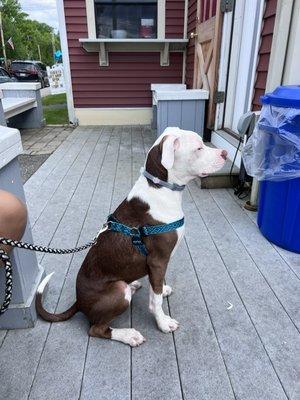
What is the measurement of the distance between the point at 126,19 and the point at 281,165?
6.13 meters

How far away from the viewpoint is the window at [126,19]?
681cm

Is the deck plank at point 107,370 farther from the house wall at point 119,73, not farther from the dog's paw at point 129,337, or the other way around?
the house wall at point 119,73

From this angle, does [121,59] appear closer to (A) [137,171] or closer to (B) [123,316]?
(A) [137,171]

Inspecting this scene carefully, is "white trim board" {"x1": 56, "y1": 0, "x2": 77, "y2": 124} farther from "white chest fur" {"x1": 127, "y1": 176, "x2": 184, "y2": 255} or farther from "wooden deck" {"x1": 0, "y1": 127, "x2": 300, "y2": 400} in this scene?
"white chest fur" {"x1": 127, "y1": 176, "x2": 184, "y2": 255}

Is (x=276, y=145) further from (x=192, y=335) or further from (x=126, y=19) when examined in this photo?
(x=126, y=19)

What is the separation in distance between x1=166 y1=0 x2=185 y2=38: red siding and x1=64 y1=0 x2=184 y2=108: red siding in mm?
18

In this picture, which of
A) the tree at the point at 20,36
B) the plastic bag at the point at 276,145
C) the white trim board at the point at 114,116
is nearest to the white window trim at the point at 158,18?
the white trim board at the point at 114,116

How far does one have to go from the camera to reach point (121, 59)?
7.17m

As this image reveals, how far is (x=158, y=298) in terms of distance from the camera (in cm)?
177

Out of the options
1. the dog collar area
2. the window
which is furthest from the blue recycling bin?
the window

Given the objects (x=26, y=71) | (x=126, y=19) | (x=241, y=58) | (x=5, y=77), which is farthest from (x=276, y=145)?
(x=26, y=71)

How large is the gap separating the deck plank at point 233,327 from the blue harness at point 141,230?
0.65 metres

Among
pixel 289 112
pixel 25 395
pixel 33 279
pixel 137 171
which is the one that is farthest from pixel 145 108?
pixel 25 395

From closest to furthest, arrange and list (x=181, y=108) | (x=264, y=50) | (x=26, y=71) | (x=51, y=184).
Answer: (x=264, y=50) < (x=51, y=184) < (x=181, y=108) < (x=26, y=71)
